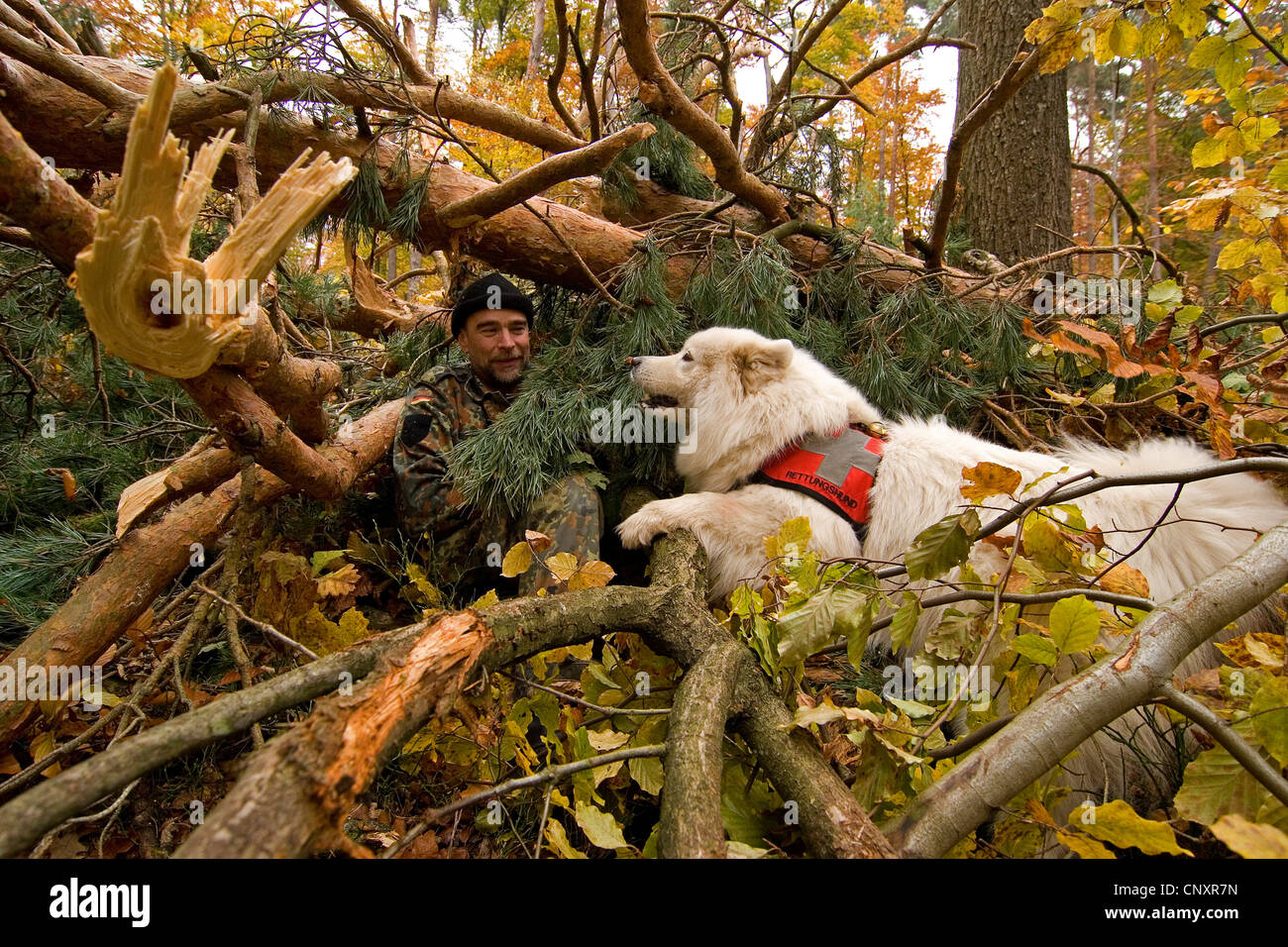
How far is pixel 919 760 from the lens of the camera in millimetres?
1646

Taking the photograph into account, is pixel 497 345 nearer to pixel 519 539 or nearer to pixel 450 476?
pixel 450 476

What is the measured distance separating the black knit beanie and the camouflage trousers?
156 centimetres

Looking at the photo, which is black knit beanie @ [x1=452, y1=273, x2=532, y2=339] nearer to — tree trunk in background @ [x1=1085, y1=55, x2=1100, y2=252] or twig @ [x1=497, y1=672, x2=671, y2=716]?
twig @ [x1=497, y1=672, x2=671, y2=716]

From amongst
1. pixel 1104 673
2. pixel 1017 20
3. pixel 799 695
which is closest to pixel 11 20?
pixel 799 695

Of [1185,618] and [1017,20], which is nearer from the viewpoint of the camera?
[1185,618]

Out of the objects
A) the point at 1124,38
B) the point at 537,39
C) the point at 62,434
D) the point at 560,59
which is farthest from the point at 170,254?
the point at 537,39

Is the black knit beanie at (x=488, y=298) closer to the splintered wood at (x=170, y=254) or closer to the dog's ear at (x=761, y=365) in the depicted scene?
the dog's ear at (x=761, y=365)

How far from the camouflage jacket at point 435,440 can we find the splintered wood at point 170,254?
1.86 metres

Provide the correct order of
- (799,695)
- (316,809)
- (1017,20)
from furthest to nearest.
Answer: (1017,20) < (799,695) < (316,809)

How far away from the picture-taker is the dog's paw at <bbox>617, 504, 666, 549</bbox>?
3465 millimetres
